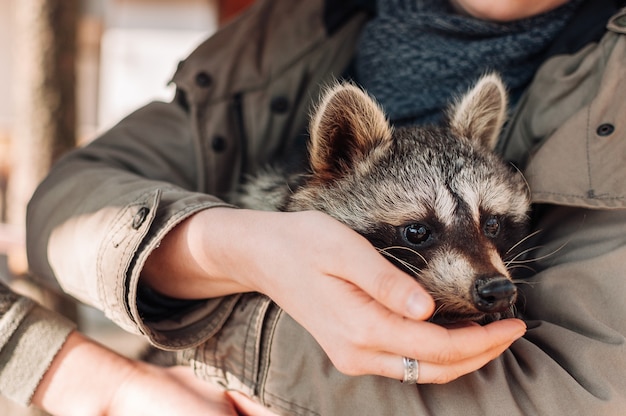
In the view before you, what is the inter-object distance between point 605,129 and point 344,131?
0.88 meters

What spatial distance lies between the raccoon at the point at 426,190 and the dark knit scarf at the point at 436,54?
19cm

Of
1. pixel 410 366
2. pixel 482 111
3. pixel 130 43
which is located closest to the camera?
pixel 410 366

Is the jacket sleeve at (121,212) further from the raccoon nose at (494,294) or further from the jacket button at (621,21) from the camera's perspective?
the jacket button at (621,21)

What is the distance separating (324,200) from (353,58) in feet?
3.71

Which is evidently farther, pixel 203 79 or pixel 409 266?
pixel 203 79

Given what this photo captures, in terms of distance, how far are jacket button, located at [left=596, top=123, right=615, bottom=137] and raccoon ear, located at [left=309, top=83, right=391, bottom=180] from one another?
71 cm

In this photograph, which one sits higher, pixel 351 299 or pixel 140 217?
pixel 351 299

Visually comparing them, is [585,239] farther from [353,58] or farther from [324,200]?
[353,58]

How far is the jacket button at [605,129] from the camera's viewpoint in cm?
203

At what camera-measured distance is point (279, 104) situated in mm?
2914

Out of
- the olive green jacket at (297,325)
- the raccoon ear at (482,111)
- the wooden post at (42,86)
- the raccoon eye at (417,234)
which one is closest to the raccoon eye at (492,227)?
the olive green jacket at (297,325)

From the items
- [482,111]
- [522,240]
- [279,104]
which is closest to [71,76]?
→ [279,104]

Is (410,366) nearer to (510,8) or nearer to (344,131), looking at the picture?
(344,131)

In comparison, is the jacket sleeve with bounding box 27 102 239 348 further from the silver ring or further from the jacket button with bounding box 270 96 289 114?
the silver ring
